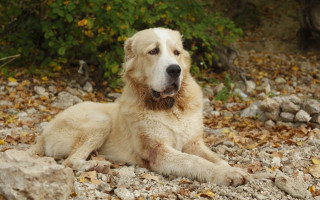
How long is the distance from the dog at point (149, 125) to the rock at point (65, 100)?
2.47 m

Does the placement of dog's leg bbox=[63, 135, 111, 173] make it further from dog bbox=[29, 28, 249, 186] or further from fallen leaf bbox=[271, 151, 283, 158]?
fallen leaf bbox=[271, 151, 283, 158]

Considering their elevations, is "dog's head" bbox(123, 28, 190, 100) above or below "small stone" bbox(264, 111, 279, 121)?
above

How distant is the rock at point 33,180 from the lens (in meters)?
2.42

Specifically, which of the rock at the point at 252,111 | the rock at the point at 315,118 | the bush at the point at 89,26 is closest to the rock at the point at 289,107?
the rock at the point at 315,118

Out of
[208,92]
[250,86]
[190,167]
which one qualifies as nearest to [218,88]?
[208,92]

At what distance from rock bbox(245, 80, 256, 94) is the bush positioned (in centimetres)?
114

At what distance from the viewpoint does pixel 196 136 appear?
3.97 metres

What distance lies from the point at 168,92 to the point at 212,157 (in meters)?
0.77

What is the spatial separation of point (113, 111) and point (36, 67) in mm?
4214

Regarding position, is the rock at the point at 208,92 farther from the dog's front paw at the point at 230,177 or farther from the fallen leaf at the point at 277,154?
the dog's front paw at the point at 230,177

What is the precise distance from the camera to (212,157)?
3744mm

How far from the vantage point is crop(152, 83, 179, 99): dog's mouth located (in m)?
3.72

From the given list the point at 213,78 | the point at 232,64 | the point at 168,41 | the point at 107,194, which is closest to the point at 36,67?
the point at 213,78

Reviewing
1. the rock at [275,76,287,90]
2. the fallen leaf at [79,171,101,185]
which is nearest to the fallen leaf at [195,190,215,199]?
the fallen leaf at [79,171,101,185]
